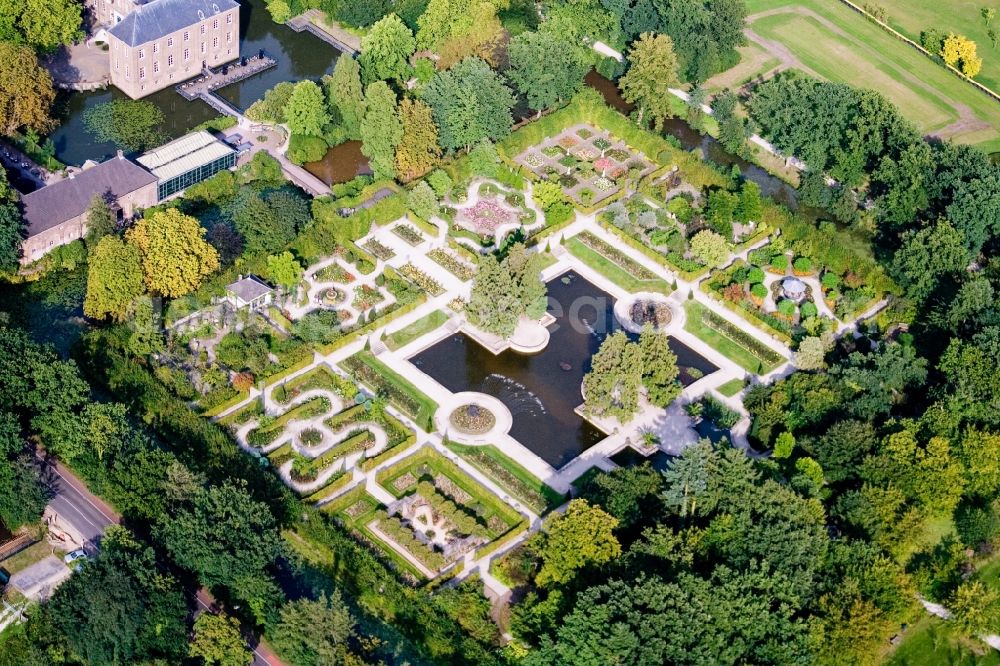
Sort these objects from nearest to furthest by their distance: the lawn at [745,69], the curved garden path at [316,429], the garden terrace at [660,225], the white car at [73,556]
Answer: the white car at [73,556] → the curved garden path at [316,429] → the garden terrace at [660,225] → the lawn at [745,69]

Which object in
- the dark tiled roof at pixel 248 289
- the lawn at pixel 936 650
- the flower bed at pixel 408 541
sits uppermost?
the dark tiled roof at pixel 248 289

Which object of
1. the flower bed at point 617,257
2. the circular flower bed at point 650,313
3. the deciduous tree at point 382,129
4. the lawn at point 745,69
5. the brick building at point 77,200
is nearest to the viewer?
the brick building at point 77,200

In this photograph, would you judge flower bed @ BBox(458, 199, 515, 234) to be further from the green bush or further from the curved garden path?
the curved garden path

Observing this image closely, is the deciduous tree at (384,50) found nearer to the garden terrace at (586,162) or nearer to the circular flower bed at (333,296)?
the garden terrace at (586,162)

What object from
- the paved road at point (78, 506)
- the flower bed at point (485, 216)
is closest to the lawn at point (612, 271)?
the flower bed at point (485, 216)

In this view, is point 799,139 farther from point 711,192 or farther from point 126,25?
point 126,25

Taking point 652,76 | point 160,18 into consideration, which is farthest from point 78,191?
point 652,76

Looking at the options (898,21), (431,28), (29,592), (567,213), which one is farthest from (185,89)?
(898,21)
